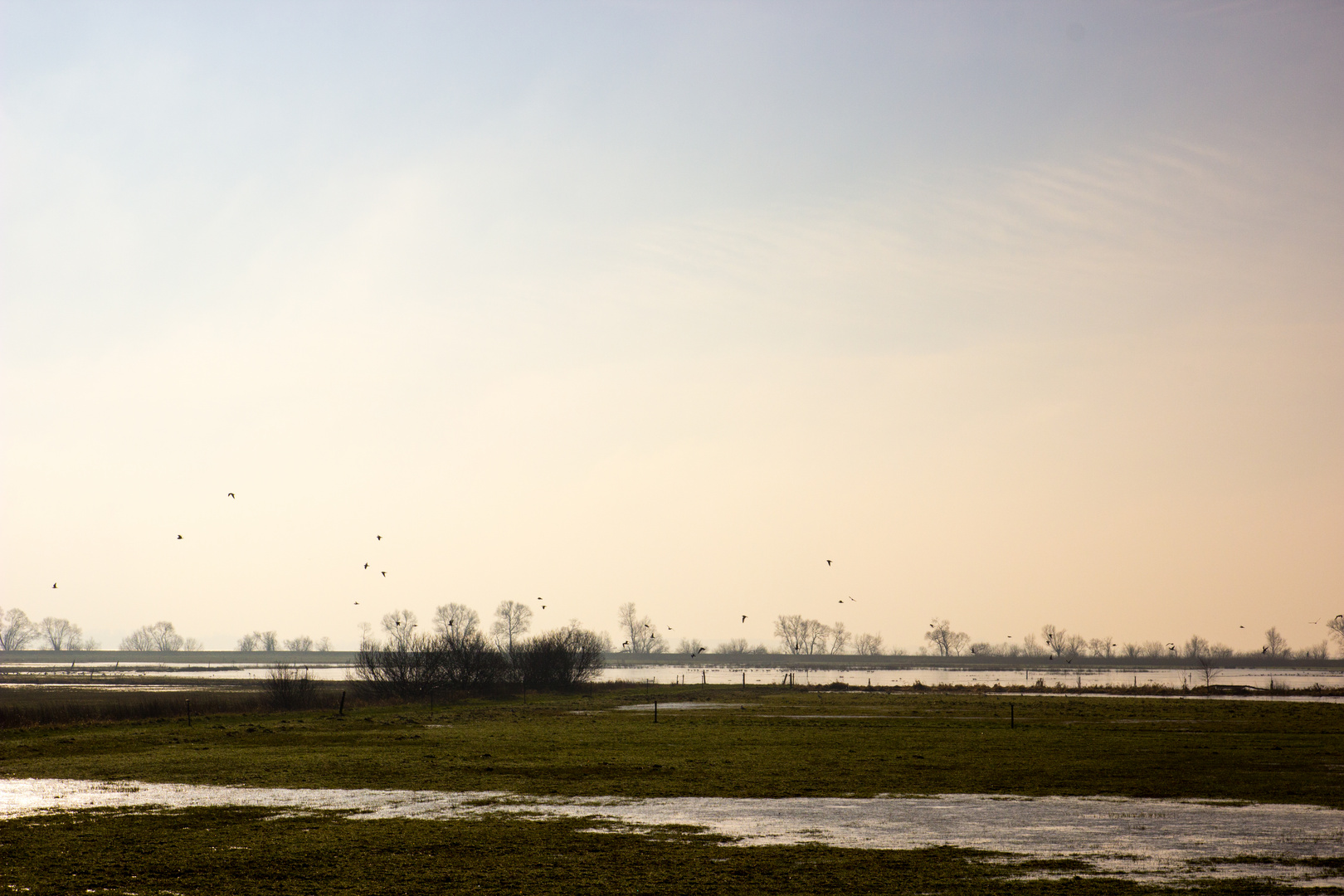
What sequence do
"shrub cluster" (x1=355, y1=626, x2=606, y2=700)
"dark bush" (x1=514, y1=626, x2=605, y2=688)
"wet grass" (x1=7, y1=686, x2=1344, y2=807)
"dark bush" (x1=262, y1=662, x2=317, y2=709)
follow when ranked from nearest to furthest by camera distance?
"wet grass" (x1=7, y1=686, x2=1344, y2=807) → "dark bush" (x1=262, y1=662, x2=317, y2=709) → "shrub cluster" (x1=355, y1=626, x2=606, y2=700) → "dark bush" (x1=514, y1=626, x2=605, y2=688)

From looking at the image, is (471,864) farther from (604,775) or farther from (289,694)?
(289,694)

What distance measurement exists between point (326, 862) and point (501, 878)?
3.82m

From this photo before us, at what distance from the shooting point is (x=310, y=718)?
64.1 m

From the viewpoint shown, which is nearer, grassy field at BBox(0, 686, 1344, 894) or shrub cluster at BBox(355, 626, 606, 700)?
grassy field at BBox(0, 686, 1344, 894)

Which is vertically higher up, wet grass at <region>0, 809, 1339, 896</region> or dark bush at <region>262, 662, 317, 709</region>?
wet grass at <region>0, 809, 1339, 896</region>

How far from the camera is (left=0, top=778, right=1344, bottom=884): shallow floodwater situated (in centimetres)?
2044

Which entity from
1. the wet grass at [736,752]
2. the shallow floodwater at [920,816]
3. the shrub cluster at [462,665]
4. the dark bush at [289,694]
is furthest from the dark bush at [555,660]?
the shallow floodwater at [920,816]

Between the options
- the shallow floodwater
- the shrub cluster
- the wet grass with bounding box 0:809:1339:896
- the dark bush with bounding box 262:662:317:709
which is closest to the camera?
the wet grass with bounding box 0:809:1339:896

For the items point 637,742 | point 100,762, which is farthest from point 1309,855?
point 100,762

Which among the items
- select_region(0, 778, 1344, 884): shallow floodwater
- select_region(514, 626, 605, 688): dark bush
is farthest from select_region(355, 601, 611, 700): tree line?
select_region(0, 778, 1344, 884): shallow floodwater

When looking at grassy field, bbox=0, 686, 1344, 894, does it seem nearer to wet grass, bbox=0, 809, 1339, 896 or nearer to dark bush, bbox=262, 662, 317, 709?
wet grass, bbox=0, 809, 1339, 896

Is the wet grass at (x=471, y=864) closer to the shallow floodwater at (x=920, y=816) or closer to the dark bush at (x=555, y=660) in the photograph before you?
the shallow floodwater at (x=920, y=816)

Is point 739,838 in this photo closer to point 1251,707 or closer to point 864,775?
point 864,775

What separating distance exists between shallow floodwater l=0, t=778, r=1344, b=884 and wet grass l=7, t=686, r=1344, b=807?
183 centimetres
